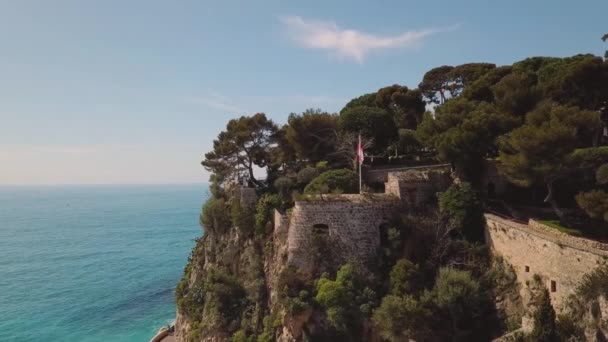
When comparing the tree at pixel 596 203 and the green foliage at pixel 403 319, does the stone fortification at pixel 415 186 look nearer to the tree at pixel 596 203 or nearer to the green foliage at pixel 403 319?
the green foliage at pixel 403 319

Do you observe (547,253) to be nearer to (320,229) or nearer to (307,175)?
(320,229)

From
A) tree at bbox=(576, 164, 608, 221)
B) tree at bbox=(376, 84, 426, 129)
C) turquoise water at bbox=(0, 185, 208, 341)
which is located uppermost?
tree at bbox=(376, 84, 426, 129)

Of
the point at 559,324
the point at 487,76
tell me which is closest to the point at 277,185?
the point at 487,76

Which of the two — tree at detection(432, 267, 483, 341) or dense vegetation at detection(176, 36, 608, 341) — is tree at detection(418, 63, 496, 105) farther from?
tree at detection(432, 267, 483, 341)

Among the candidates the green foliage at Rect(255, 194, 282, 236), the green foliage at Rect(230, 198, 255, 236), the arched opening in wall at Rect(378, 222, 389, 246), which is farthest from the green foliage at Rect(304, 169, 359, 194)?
the green foliage at Rect(230, 198, 255, 236)

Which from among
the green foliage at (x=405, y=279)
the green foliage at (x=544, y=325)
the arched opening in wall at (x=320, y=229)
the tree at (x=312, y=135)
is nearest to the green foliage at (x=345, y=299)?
the green foliage at (x=405, y=279)

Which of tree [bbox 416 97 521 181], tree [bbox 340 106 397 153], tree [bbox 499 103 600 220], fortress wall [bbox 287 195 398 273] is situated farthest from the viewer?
tree [bbox 340 106 397 153]

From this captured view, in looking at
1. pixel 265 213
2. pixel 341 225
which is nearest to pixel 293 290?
pixel 341 225
